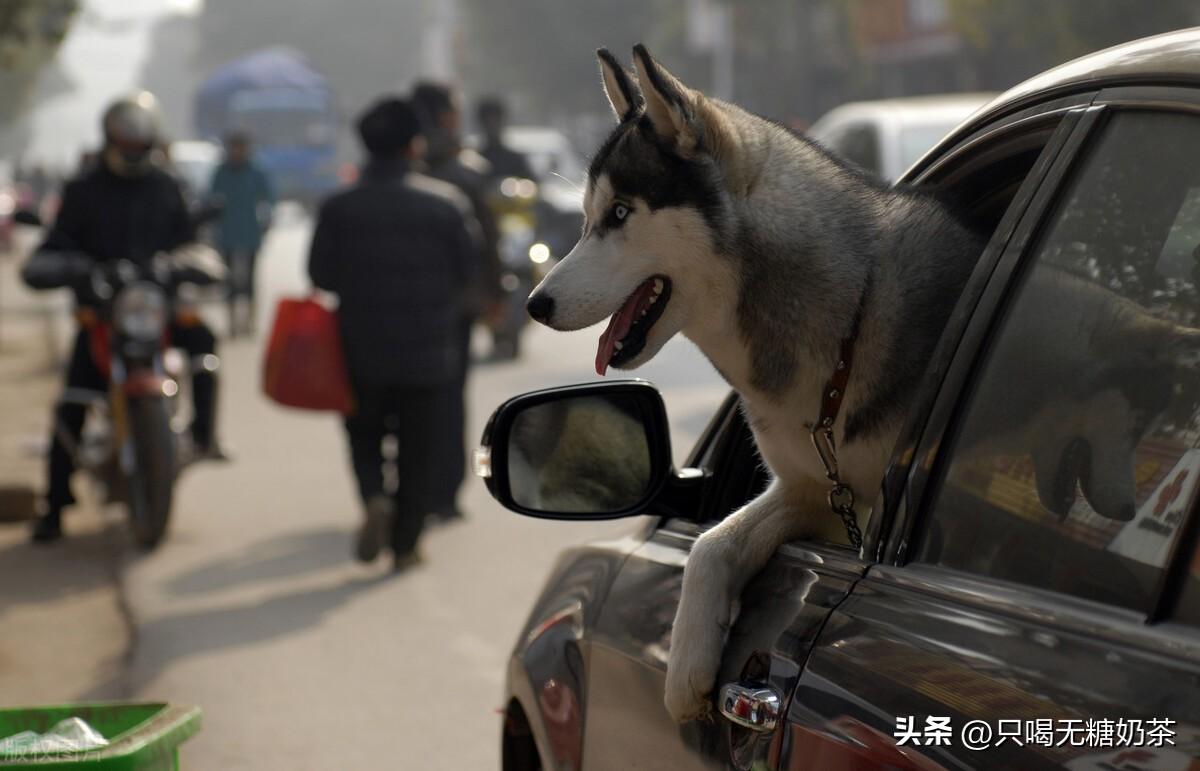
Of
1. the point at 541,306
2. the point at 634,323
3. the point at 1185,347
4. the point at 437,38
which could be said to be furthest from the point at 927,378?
the point at 437,38

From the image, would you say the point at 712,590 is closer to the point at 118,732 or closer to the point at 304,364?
the point at 118,732

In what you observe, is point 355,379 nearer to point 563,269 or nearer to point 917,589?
point 563,269

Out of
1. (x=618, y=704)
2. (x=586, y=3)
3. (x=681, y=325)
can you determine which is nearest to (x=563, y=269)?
(x=681, y=325)

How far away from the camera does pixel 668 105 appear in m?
3.07

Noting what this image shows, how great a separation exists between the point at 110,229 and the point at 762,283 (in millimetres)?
7478

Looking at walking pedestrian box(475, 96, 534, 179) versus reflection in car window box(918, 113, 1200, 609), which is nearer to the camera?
reflection in car window box(918, 113, 1200, 609)

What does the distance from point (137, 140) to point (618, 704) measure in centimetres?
750

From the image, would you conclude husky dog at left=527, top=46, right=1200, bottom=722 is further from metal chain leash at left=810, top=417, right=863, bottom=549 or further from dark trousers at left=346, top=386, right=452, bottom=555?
dark trousers at left=346, top=386, right=452, bottom=555

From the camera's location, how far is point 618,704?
293 centimetres

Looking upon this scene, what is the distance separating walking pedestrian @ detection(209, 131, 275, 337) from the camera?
21.0m

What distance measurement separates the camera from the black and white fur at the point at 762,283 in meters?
2.72

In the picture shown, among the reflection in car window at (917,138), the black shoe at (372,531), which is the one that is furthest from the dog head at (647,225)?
the reflection in car window at (917,138)

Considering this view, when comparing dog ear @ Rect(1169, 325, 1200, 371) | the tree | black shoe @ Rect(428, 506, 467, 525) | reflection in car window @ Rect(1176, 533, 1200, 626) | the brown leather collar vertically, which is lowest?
black shoe @ Rect(428, 506, 467, 525)

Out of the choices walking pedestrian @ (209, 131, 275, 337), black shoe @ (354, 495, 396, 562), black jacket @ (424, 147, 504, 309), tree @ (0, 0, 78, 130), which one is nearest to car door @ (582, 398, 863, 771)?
black shoe @ (354, 495, 396, 562)
